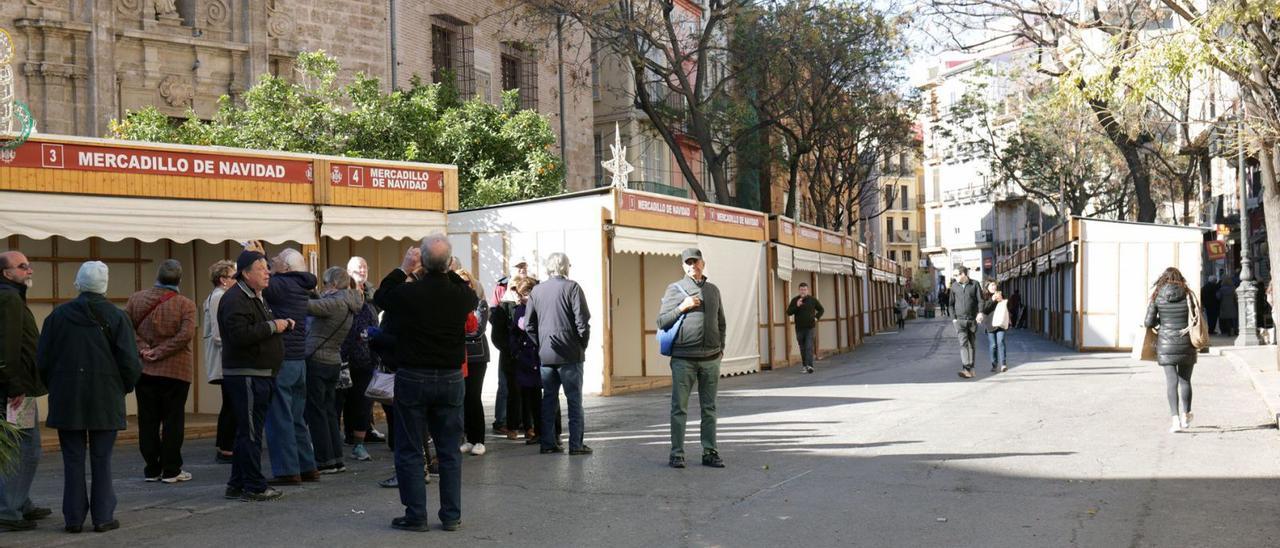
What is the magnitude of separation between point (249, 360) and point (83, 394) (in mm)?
1280

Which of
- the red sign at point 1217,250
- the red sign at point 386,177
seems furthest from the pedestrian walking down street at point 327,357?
the red sign at point 1217,250

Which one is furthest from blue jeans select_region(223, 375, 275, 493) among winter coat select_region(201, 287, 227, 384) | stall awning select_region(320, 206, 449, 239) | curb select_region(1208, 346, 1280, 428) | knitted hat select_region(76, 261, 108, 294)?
curb select_region(1208, 346, 1280, 428)

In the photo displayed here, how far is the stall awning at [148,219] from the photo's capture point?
11.4 m

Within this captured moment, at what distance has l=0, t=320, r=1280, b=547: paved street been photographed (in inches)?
284

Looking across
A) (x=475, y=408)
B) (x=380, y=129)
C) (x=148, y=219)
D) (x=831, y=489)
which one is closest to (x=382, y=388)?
(x=475, y=408)

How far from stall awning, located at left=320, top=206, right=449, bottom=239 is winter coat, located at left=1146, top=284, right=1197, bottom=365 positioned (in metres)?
Result: 7.69

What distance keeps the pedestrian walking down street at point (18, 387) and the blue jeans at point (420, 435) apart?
2132mm

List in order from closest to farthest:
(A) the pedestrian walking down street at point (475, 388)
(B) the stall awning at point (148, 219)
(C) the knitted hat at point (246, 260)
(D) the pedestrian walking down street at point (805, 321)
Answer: (C) the knitted hat at point (246, 260)
(A) the pedestrian walking down street at point (475, 388)
(B) the stall awning at point (148, 219)
(D) the pedestrian walking down street at point (805, 321)

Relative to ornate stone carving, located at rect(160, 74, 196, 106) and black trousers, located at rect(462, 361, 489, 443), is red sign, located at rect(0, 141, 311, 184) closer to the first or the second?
black trousers, located at rect(462, 361, 489, 443)

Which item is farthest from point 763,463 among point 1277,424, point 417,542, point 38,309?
point 38,309

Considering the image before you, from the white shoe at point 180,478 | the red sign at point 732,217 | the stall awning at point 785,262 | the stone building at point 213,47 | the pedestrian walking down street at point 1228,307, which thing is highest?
the stone building at point 213,47

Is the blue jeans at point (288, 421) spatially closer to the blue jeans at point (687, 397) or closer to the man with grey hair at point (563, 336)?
the man with grey hair at point (563, 336)

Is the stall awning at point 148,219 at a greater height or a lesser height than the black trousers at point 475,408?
greater

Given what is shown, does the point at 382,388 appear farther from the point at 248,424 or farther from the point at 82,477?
the point at 82,477
